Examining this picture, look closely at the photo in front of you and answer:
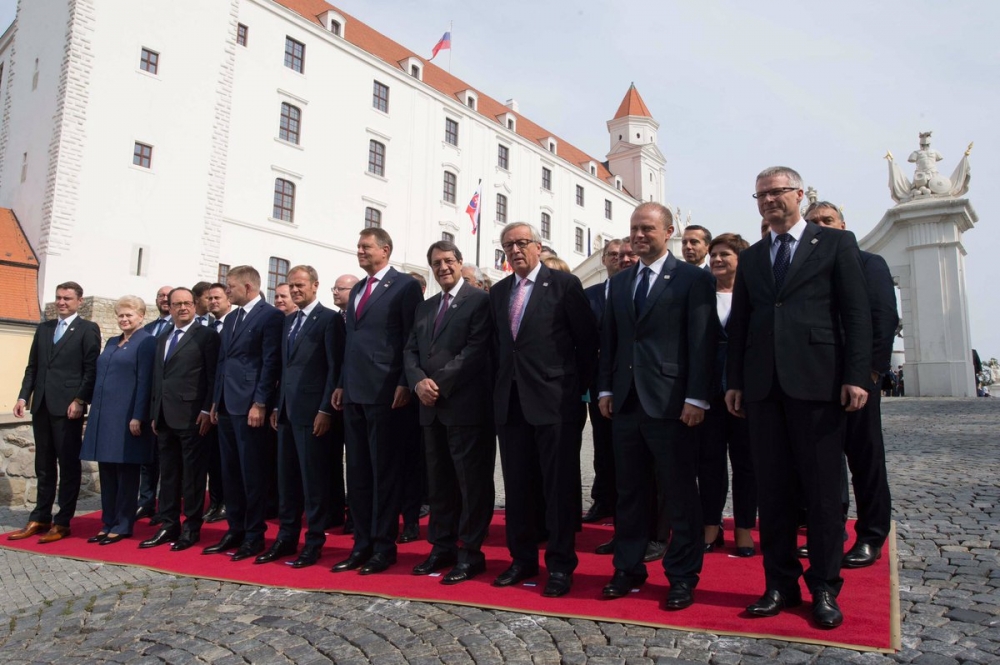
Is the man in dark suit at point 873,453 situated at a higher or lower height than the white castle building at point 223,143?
lower

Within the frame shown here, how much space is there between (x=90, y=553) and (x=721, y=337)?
16.9ft

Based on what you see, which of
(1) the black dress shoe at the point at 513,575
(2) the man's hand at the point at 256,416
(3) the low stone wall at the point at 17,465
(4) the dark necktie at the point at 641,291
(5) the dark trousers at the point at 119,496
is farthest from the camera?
(3) the low stone wall at the point at 17,465

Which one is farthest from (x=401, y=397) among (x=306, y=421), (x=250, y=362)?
(x=250, y=362)

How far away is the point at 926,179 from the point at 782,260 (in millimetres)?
17735

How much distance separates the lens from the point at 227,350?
227 inches

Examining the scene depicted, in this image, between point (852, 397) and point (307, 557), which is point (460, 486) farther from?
point (852, 397)

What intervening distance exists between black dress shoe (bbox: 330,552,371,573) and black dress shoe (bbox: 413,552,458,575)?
1.28ft

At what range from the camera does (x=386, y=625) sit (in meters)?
3.54

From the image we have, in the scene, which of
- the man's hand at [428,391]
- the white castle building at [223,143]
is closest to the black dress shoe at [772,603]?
the man's hand at [428,391]

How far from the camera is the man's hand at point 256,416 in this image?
212 inches

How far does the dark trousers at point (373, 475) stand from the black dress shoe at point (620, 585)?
1.65 metres

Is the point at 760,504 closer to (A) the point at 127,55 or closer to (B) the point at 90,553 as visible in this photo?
(B) the point at 90,553

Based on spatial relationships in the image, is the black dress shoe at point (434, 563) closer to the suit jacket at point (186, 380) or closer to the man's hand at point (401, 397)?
the man's hand at point (401, 397)

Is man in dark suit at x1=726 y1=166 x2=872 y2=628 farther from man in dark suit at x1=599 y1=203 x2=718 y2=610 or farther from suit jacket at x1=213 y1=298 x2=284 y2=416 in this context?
suit jacket at x1=213 y1=298 x2=284 y2=416
